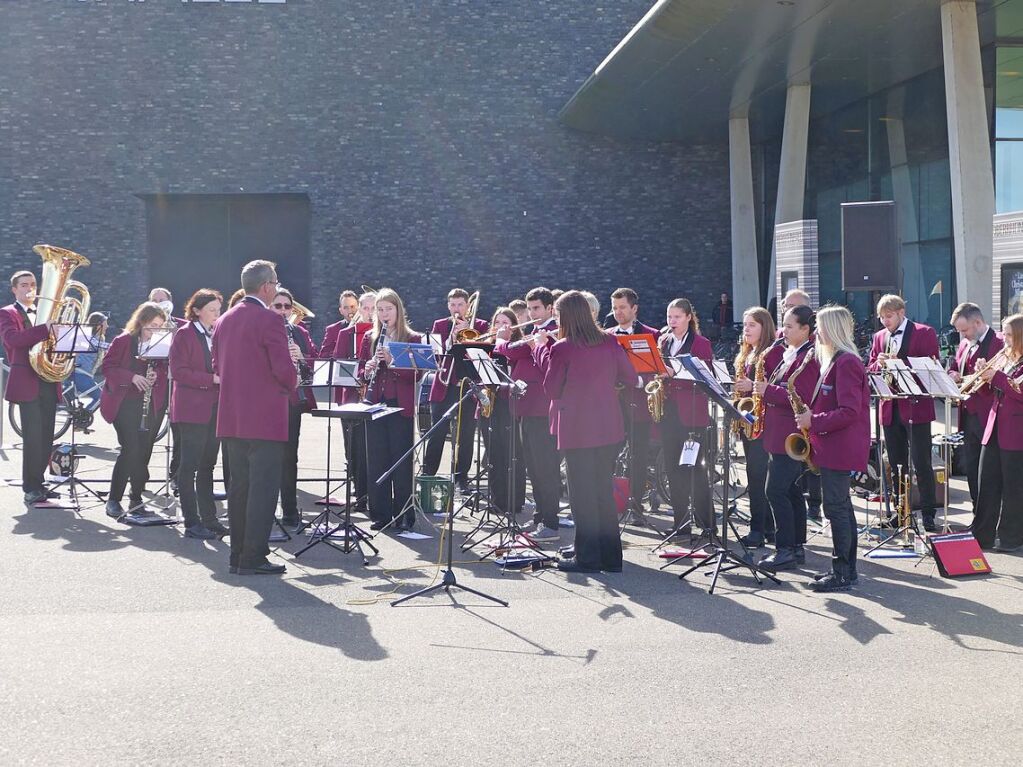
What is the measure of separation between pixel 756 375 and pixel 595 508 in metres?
1.54

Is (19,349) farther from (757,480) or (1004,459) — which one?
(1004,459)

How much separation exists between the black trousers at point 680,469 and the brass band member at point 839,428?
5.68 feet

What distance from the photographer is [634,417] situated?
980 cm

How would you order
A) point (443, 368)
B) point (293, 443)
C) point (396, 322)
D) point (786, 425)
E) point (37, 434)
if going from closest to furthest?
point (786, 425) < point (396, 322) < point (293, 443) < point (443, 368) < point (37, 434)

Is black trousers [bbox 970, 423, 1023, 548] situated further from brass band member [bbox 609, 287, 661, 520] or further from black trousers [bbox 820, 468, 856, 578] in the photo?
brass band member [bbox 609, 287, 661, 520]

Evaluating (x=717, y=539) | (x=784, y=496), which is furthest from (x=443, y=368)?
(x=784, y=496)

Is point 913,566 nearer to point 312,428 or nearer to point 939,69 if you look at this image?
point 312,428

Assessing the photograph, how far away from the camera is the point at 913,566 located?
8.20m

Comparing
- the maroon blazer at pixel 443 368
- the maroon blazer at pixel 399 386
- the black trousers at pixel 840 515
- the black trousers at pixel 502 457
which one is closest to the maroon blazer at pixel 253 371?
the maroon blazer at pixel 399 386

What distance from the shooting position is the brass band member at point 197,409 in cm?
906

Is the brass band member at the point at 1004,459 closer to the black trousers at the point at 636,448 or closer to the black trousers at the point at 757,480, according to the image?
the black trousers at the point at 757,480

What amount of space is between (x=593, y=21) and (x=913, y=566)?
21.5 m

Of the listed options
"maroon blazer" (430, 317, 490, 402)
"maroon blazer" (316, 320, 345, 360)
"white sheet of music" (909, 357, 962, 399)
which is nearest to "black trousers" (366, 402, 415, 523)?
"maroon blazer" (430, 317, 490, 402)

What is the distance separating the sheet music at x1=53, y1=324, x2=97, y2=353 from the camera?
34.1 feet
